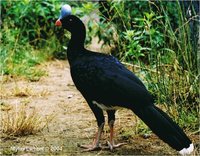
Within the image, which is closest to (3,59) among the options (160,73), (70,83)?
(70,83)

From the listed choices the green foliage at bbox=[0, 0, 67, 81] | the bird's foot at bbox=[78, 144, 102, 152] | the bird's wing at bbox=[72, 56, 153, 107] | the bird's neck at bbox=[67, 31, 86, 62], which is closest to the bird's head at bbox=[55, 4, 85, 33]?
the bird's neck at bbox=[67, 31, 86, 62]

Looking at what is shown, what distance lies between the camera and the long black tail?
421cm

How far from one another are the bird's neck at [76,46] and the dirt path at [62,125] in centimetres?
76

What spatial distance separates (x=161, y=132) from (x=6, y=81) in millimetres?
3327

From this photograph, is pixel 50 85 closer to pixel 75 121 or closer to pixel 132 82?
pixel 75 121

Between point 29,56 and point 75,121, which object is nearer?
point 75,121

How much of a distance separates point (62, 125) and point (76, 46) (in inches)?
34.7

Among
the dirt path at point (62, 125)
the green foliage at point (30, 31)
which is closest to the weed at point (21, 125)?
the dirt path at point (62, 125)

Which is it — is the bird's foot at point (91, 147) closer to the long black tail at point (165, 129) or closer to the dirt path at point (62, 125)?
the dirt path at point (62, 125)

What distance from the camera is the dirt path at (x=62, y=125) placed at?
4.56m

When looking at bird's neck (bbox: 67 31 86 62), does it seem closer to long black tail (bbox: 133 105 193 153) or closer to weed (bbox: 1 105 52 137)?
weed (bbox: 1 105 52 137)

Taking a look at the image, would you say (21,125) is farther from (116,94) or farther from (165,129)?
(165,129)

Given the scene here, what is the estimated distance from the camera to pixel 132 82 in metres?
4.38

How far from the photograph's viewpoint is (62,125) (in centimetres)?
530
